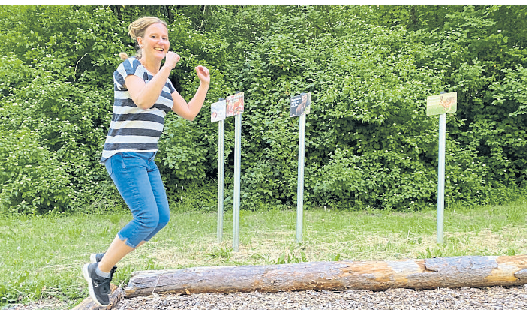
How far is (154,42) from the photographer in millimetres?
2516

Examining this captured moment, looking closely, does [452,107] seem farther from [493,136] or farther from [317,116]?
[493,136]

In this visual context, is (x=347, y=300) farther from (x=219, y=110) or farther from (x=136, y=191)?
(x=219, y=110)

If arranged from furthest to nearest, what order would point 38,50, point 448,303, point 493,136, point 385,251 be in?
point 493,136 < point 38,50 < point 385,251 < point 448,303

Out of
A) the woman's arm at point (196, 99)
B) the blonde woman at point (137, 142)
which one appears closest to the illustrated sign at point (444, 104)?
the woman's arm at point (196, 99)

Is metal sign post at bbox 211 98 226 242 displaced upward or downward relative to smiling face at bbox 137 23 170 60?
downward

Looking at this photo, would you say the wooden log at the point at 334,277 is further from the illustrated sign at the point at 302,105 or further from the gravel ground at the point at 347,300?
the illustrated sign at the point at 302,105

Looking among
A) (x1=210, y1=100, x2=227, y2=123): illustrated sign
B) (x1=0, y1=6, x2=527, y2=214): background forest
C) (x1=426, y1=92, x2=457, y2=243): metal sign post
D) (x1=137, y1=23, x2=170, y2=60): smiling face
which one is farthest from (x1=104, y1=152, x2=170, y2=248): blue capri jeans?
(x1=0, y1=6, x2=527, y2=214): background forest

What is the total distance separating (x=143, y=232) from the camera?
2.44 meters

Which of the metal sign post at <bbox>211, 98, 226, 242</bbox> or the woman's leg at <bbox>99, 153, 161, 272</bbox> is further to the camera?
the metal sign post at <bbox>211, 98, 226, 242</bbox>

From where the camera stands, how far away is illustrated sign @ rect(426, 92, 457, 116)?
480cm

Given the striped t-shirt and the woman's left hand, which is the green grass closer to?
the striped t-shirt

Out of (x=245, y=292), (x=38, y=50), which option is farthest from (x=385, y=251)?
(x=38, y=50)

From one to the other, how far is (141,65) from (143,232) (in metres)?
0.89

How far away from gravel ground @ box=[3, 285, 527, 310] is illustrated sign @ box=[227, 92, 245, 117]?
2.16 m
